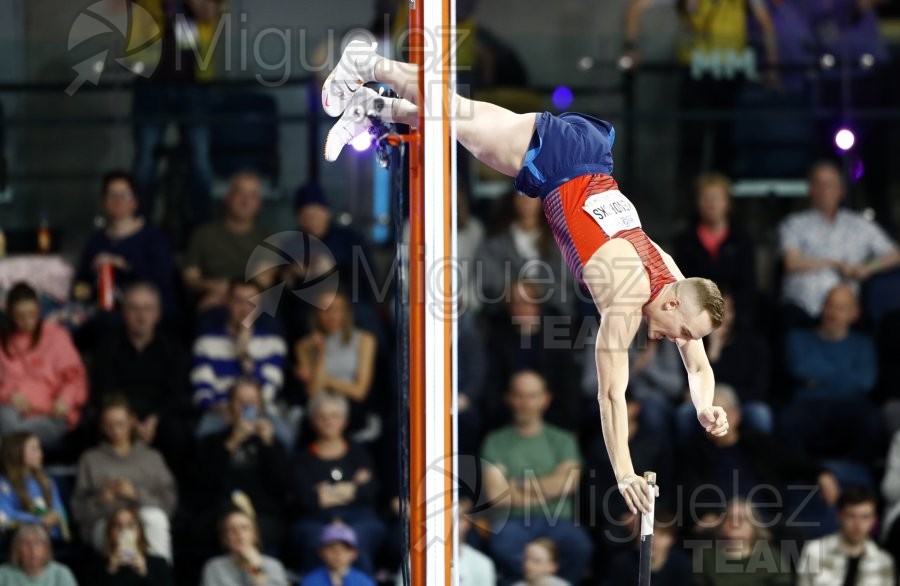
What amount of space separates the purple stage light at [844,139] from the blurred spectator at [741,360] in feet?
4.09

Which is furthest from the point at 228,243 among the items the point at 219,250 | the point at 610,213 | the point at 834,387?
the point at 610,213

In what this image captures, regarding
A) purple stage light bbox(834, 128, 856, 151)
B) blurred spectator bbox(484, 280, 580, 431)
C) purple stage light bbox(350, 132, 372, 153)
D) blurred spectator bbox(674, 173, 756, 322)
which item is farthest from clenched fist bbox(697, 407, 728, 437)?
purple stage light bbox(834, 128, 856, 151)

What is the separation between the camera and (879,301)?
839 cm

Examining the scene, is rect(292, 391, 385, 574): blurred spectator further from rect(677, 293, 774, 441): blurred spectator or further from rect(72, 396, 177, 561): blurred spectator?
rect(677, 293, 774, 441): blurred spectator

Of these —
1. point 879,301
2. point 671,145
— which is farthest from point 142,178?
point 879,301

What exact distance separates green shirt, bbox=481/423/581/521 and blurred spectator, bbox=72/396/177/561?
1.49m

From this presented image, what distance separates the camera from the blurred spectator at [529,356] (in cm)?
771

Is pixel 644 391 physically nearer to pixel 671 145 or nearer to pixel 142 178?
pixel 671 145

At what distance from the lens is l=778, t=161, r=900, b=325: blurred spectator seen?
27.0ft

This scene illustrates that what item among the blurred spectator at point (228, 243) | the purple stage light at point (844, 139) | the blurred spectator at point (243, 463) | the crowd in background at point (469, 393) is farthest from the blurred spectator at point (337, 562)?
the purple stage light at point (844, 139)

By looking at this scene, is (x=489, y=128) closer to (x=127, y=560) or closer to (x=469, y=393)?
(x=469, y=393)

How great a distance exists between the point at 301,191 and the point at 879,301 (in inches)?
121
